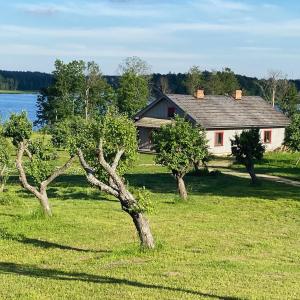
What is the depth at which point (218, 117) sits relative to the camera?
2384 inches

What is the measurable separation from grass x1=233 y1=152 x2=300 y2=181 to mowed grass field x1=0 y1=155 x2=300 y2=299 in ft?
22.1

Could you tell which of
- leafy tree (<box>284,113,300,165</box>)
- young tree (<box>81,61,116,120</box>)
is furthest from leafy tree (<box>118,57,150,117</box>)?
leafy tree (<box>284,113,300,165</box>)

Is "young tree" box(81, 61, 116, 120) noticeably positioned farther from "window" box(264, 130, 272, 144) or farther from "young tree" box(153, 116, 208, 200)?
"young tree" box(153, 116, 208, 200)

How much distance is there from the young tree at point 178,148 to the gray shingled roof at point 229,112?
23423 mm

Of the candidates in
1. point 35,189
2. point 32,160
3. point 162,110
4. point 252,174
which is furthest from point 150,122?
point 35,189

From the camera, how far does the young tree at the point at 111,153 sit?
802 inches

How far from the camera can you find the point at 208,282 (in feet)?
49.3

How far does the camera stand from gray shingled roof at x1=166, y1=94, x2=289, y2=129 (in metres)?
59.6

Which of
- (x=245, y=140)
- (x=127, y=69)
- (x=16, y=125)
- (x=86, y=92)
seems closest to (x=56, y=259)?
(x=16, y=125)

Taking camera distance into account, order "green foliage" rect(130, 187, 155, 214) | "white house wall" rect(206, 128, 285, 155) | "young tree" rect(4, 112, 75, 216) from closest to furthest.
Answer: "green foliage" rect(130, 187, 155, 214) → "young tree" rect(4, 112, 75, 216) → "white house wall" rect(206, 128, 285, 155)

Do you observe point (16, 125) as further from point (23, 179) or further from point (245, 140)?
point (245, 140)

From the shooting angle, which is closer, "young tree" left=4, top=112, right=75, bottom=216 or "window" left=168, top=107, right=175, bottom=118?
"young tree" left=4, top=112, right=75, bottom=216

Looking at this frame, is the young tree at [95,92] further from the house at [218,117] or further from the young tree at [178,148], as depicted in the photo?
the young tree at [178,148]

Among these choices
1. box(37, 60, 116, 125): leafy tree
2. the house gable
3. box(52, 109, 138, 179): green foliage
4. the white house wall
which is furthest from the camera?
box(37, 60, 116, 125): leafy tree
